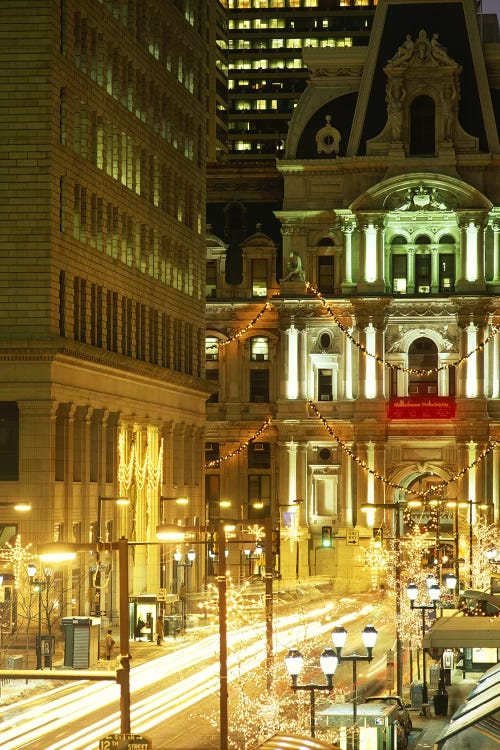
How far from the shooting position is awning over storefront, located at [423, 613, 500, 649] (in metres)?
48.2

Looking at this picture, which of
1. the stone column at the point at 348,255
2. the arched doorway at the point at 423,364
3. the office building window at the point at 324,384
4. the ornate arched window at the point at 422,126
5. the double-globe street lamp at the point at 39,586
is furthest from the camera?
the office building window at the point at 324,384

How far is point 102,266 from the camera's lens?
8181cm

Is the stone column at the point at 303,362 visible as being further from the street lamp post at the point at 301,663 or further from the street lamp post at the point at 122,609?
the street lamp post at the point at 122,609

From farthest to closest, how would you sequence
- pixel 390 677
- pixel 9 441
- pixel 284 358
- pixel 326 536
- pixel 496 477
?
pixel 284 358, pixel 496 477, pixel 326 536, pixel 9 441, pixel 390 677

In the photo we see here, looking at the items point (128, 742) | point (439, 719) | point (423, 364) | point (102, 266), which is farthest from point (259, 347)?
point (128, 742)

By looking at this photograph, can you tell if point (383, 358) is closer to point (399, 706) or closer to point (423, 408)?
point (423, 408)

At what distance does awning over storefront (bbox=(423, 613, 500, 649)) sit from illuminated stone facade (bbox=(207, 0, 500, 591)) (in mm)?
Answer: 64028

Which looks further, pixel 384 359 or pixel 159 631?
pixel 384 359

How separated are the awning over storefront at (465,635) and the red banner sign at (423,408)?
2641 inches

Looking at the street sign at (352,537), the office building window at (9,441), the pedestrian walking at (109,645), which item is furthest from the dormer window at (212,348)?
the pedestrian walking at (109,645)

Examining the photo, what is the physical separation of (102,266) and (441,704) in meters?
34.3

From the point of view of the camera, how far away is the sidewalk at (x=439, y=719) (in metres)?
47.0

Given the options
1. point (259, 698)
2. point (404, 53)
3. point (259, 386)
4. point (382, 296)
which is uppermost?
point (404, 53)

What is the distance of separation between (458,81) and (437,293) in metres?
14.4
